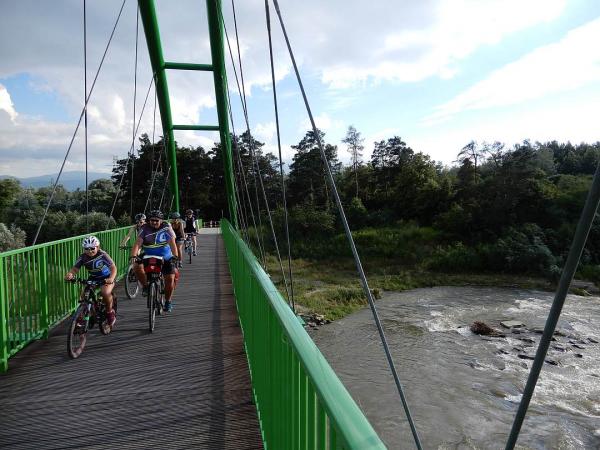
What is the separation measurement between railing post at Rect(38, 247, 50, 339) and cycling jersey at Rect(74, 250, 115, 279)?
41 centimetres

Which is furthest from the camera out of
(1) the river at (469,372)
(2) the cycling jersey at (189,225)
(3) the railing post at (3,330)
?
(1) the river at (469,372)

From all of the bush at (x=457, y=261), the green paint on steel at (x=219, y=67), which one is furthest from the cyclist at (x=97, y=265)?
the bush at (x=457, y=261)

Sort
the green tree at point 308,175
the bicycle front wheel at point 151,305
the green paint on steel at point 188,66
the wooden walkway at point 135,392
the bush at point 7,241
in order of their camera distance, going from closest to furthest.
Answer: the wooden walkway at point 135,392 < the bicycle front wheel at point 151,305 < the green paint on steel at point 188,66 < the bush at point 7,241 < the green tree at point 308,175

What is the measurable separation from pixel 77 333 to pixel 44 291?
0.74 meters

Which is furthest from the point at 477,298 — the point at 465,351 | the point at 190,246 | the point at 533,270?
the point at 190,246

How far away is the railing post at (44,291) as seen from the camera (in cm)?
425

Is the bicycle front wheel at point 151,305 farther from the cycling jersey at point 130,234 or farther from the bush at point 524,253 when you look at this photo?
the bush at point 524,253

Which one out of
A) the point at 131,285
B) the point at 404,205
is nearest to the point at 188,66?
the point at 131,285

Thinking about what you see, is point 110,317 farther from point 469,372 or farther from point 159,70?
point 469,372

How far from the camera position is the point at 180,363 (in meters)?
3.75

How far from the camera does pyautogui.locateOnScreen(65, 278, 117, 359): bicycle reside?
3.84 metres

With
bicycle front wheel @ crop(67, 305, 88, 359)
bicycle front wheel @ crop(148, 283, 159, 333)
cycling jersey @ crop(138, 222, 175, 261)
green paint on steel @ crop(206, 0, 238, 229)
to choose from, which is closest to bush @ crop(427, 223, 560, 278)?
green paint on steel @ crop(206, 0, 238, 229)

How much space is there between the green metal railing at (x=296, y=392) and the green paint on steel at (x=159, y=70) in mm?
9673

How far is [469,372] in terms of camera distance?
1739 cm
